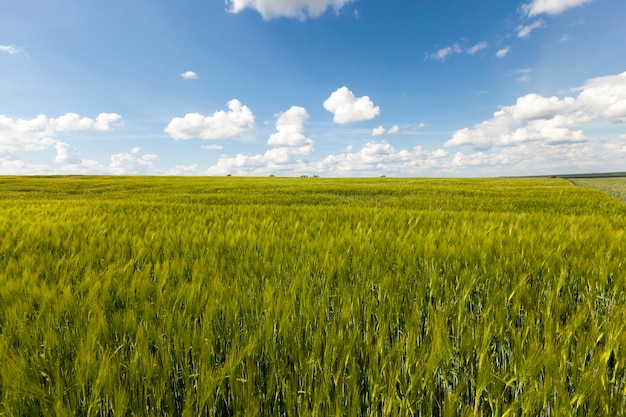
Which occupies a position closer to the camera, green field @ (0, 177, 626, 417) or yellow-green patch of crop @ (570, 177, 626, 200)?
green field @ (0, 177, 626, 417)

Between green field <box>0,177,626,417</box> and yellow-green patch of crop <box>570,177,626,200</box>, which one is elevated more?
green field <box>0,177,626,417</box>

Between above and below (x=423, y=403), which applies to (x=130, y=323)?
above

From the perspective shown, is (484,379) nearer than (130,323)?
Yes

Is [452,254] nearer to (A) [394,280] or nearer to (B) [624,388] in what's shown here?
(A) [394,280]

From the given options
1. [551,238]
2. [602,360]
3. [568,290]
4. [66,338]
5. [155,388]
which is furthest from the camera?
[551,238]

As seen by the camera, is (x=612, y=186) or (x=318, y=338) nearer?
(x=318, y=338)

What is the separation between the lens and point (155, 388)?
39.1 inches

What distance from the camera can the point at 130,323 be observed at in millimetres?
1344

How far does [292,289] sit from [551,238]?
288cm

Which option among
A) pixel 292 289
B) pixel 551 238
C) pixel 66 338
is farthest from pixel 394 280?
pixel 551 238

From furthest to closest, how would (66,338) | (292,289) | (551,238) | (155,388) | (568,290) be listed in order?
1. (551,238)
2. (568,290)
3. (292,289)
4. (66,338)
5. (155,388)

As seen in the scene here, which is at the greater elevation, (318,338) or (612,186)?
(318,338)

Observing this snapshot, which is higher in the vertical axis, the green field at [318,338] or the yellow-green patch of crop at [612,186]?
the green field at [318,338]

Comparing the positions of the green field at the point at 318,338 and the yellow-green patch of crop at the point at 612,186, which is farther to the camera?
the yellow-green patch of crop at the point at 612,186
